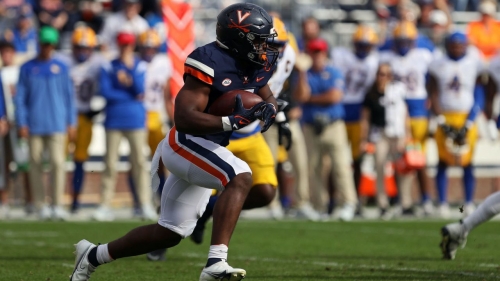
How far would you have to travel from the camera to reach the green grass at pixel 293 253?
6.07 m

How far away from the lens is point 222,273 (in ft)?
15.3

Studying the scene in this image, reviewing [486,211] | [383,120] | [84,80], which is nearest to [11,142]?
[84,80]

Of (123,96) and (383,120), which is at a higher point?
(123,96)

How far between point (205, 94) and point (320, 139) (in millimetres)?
6812

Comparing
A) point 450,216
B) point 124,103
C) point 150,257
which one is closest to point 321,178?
point 450,216

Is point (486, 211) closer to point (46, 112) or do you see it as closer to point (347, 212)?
point (347, 212)

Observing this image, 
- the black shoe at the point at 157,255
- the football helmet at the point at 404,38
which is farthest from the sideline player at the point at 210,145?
the football helmet at the point at 404,38

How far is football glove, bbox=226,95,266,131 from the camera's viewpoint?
4.80 meters

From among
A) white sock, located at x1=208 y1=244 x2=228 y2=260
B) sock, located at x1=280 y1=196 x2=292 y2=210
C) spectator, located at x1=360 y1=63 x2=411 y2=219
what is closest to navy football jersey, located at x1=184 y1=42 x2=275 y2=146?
white sock, located at x1=208 y1=244 x2=228 y2=260

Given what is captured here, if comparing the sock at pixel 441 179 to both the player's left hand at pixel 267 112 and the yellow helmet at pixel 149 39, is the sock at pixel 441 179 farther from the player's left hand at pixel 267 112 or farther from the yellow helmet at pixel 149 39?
the player's left hand at pixel 267 112

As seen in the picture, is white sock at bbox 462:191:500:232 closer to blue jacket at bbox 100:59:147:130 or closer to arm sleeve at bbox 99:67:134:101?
blue jacket at bbox 100:59:147:130

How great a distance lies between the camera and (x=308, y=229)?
32.4ft

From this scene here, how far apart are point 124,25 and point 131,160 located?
2.12m

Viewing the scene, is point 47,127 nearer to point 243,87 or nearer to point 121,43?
point 121,43
